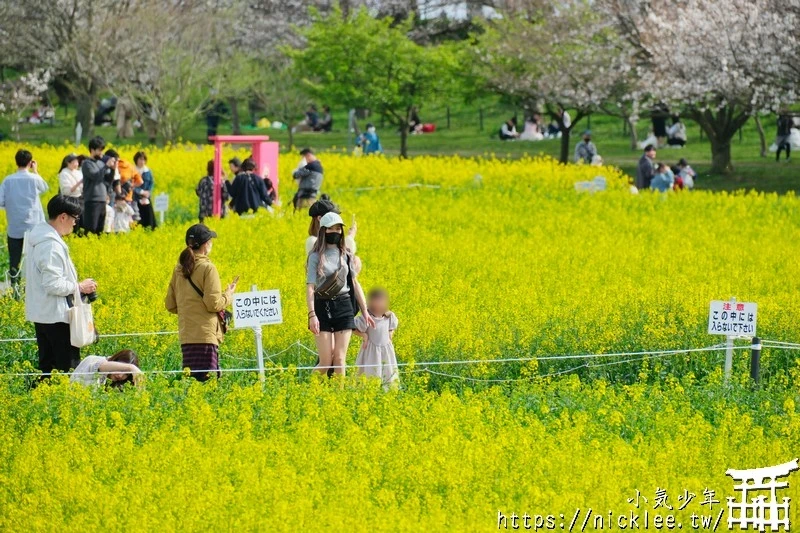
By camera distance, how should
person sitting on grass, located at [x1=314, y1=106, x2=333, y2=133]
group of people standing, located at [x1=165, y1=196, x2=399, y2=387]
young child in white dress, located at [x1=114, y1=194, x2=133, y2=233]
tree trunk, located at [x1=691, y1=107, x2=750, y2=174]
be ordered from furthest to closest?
person sitting on grass, located at [x1=314, y1=106, x2=333, y2=133] < tree trunk, located at [x1=691, y1=107, x2=750, y2=174] < young child in white dress, located at [x1=114, y1=194, x2=133, y2=233] < group of people standing, located at [x1=165, y1=196, x2=399, y2=387]

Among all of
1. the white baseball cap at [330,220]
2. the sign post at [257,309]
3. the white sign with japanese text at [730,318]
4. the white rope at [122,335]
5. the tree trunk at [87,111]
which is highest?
the tree trunk at [87,111]

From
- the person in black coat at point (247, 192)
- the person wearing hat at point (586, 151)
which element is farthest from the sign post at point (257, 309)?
the person wearing hat at point (586, 151)

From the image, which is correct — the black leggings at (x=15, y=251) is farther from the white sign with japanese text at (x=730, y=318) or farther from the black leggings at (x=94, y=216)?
the white sign with japanese text at (x=730, y=318)

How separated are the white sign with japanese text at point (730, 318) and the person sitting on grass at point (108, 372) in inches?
170

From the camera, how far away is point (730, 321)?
1134cm

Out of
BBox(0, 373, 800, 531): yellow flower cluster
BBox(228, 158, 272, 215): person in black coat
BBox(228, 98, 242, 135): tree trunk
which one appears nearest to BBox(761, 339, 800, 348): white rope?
BBox(0, 373, 800, 531): yellow flower cluster

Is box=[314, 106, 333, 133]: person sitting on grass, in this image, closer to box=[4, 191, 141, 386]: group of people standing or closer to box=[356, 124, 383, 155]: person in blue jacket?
box=[356, 124, 383, 155]: person in blue jacket

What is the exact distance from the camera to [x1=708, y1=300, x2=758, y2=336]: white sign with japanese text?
1127 centimetres

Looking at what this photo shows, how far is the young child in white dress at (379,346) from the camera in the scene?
11.3 meters

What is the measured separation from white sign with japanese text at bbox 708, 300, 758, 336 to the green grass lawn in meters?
22.5

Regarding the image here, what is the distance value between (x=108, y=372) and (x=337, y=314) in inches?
72.1

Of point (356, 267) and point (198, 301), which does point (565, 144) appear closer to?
point (356, 267)

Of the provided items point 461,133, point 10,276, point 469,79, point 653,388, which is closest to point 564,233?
point 10,276

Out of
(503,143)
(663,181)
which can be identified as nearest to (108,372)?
(663,181)
